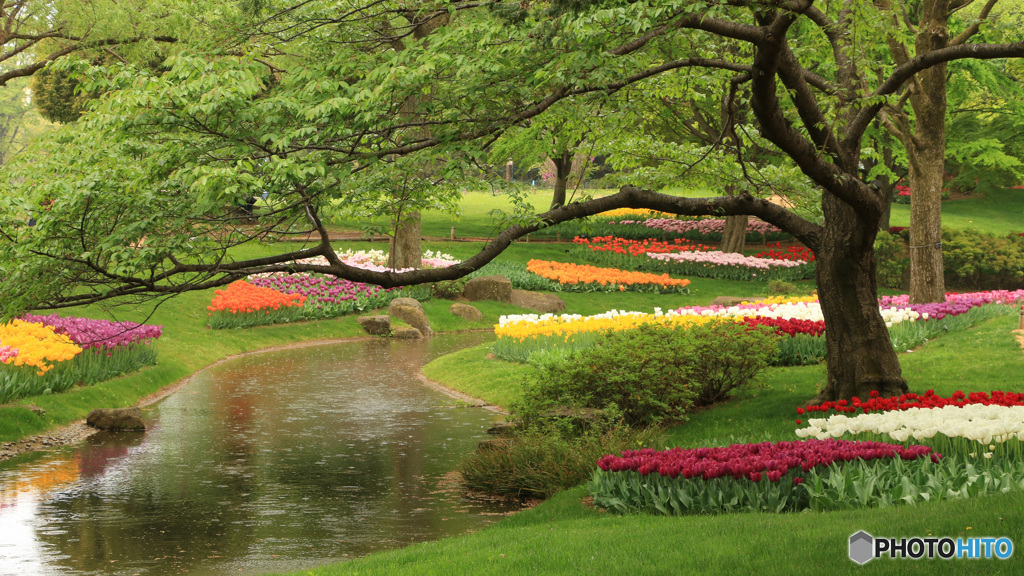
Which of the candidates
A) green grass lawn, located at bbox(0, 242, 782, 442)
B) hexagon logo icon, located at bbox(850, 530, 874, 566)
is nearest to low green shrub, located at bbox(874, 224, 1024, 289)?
green grass lawn, located at bbox(0, 242, 782, 442)

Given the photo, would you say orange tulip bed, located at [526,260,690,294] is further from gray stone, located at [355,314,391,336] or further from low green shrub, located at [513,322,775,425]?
low green shrub, located at [513,322,775,425]

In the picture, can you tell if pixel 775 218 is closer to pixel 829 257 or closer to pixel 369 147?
pixel 829 257

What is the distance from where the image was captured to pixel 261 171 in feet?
24.8

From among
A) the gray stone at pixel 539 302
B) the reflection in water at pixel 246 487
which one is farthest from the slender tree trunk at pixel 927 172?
the gray stone at pixel 539 302

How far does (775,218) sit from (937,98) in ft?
29.9

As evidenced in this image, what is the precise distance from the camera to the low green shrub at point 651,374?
1119cm

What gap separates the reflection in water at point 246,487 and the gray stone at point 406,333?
8.00 m

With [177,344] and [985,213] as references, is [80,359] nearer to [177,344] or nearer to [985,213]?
[177,344]

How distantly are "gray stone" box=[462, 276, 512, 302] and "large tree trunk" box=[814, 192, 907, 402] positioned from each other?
18596 millimetres

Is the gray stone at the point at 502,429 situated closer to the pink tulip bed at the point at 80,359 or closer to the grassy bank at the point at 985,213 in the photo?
the pink tulip bed at the point at 80,359

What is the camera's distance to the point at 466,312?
87.1ft

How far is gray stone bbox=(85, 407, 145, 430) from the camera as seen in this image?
41.4 ft

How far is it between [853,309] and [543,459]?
4285mm

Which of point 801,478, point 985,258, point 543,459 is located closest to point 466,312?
point 543,459
